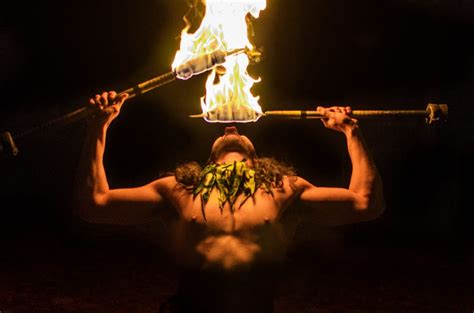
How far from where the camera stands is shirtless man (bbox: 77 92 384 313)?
2.80m

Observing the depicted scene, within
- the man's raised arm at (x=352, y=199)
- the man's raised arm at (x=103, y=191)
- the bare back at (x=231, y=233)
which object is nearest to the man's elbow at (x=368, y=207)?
the man's raised arm at (x=352, y=199)

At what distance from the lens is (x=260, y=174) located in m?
3.08

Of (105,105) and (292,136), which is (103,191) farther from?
(292,136)

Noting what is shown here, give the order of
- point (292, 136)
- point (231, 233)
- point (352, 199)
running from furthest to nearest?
point (292, 136)
point (352, 199)
point (231, 233)

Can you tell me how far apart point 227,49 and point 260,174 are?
0.75m

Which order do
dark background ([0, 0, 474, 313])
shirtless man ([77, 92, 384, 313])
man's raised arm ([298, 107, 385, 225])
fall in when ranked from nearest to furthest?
shirtless man ([77, 92, 384, 313]), man's raised arm ([298, 107, 385, 225]), dark background ([0, 0, 474, 313])

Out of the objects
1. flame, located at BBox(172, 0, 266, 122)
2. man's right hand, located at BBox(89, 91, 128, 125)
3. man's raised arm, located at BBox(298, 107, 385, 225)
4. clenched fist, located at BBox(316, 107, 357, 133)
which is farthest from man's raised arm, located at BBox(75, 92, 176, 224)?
clenched fist, located at BBox(316, 107, 357, 133)

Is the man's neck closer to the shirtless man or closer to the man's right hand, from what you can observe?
the shirtless man

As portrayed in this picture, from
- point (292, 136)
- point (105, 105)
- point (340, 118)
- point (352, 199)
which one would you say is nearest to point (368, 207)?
point (352, 199)

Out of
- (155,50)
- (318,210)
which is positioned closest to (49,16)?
(155,50)

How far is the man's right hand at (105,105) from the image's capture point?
3.00 metres

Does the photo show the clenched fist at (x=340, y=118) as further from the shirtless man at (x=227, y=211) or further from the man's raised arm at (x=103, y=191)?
the man's raised arm at (x=103, y=191)

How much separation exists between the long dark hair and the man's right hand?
0.46 meters

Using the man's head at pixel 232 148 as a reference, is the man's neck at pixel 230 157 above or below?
below
